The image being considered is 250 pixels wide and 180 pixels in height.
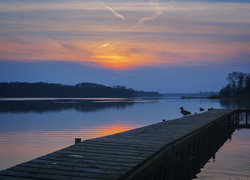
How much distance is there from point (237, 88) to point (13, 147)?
135 m

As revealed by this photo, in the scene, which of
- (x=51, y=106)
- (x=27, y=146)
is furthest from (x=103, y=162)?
(x=51, y=106)

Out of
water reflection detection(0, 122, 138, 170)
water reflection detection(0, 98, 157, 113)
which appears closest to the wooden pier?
water reflection detection(0, 122, 138, 170)

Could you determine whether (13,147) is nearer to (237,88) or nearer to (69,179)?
(69,179)

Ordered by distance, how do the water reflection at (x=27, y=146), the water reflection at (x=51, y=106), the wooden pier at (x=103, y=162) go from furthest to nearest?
the water reflection at (x=51, y=106), the water reflection at (x=27, y=146), the wooden pier at (x=103, y=162)

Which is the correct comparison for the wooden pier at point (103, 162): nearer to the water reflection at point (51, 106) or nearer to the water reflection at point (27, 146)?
the water reflection at point (27, 146)

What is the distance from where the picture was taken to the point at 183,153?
1453 cm

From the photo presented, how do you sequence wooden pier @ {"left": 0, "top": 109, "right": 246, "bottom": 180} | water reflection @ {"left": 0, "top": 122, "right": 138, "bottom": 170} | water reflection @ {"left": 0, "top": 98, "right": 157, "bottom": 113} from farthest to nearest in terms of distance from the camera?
water reflection @ {"left": 0, "top": 98, "right": 157, "bottom": 113}
water reflection @ {"left": 0, "top": 122, "right": 138, "bottom": 170}
wooden pier @ {"left": 0, "top": 109, "right": 246, "bottom": 180}

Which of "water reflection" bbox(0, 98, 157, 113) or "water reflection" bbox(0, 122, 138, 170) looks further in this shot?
"water reflection" bbox(0, 98, 157, 113)

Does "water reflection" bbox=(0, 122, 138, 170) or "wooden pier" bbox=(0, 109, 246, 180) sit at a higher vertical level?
"wooden pier" bbox=(0, 109, 246, 180)

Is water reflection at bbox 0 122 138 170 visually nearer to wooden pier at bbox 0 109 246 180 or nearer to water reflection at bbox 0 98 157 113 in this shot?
wooden pier at bbox 0 109 246 180

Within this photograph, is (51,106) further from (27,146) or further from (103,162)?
(103,162)

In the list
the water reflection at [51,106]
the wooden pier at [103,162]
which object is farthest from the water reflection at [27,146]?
the water reflection at [51,106]

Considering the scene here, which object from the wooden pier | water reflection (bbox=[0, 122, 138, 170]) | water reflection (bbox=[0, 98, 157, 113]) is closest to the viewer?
the wooden pier

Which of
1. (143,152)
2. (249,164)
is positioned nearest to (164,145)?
(143,152)
